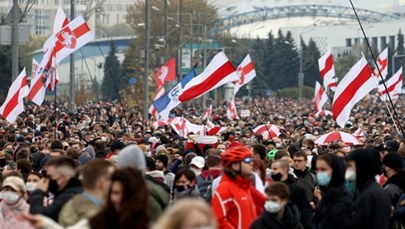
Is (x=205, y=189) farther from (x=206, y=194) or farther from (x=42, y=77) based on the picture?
(x=42, y=77)

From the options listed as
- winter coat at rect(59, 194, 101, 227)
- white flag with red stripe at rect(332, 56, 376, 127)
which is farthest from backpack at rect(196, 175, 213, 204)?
white flag with red stripe at rect(332, 56, 376, 127)

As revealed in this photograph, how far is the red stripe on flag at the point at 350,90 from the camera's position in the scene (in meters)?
25.0

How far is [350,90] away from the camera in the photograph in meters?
25.5

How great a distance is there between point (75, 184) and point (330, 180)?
1.90 meters

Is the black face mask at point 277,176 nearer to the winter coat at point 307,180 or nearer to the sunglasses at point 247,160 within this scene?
the winter coat at point 307,180

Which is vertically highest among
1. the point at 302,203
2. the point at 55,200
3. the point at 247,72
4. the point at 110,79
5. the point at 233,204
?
the point at 55,200

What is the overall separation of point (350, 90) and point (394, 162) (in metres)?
12.4

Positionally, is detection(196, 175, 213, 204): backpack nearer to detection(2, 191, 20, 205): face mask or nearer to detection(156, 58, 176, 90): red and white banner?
detection(2, 191, 20, 205): face mask

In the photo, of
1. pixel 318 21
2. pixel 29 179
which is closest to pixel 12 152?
pixel 29 179

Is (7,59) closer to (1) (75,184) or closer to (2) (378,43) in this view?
(1) (75,184)

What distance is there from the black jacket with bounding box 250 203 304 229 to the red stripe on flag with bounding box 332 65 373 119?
1239 centimetres

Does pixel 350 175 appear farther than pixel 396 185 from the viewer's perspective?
No

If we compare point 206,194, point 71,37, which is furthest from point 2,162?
point 71,37

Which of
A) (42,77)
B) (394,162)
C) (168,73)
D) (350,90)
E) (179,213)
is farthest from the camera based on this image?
(168,73)
